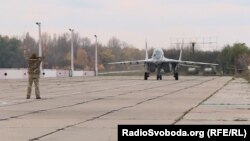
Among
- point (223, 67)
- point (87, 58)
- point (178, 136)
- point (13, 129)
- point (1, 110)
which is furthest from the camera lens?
point (87, 58)

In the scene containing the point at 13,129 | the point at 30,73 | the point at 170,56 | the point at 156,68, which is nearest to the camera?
the point at 13,129

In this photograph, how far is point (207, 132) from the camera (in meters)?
8.04

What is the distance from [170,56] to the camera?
127562mm

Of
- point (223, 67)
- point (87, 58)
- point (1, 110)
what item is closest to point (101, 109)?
point (1, 110)

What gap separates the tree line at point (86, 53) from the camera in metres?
115

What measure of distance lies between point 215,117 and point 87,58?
145 m

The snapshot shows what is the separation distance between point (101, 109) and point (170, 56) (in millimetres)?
110612

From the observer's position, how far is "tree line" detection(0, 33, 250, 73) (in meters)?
115

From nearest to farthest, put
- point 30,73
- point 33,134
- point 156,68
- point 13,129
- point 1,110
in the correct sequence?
1. point 33,134
2. point 13,129
3. point 1,110
4. point 30,73
5. point 156,68

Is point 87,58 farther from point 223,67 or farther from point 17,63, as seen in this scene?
point 223,67

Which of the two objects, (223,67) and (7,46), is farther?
(7,46)

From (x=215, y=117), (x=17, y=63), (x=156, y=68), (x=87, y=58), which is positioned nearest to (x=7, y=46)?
(x=17, y=63)

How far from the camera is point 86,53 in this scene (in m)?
162

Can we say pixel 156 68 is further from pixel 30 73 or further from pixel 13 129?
pixel 13 129
